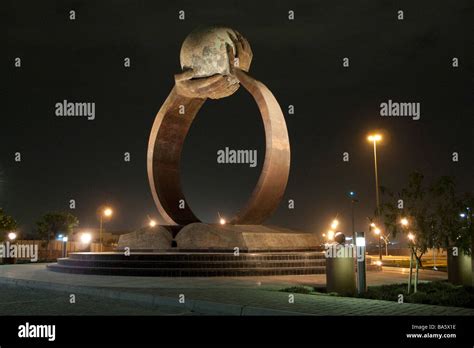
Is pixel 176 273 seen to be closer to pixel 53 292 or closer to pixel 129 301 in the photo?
pixel 53 292

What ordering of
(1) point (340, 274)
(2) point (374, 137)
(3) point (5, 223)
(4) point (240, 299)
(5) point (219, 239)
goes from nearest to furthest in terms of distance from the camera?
(4) point (240, 299)
(1) point (340, 274)
(5) point (219, 239)
(2) point (374, 137)
(3) point (5, 223)

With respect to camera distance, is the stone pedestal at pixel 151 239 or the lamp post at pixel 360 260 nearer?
the lamp post at pixel 360 260

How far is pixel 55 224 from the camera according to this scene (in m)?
58.3

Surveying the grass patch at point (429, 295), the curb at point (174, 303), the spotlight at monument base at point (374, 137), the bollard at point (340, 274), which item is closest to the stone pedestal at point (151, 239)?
the curb at point (174, 303)

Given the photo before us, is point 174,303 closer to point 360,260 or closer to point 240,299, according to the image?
point 240,299

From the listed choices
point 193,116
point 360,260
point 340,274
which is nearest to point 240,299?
point 360,260

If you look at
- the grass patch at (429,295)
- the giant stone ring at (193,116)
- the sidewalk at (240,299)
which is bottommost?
the grass patch at (429,295)

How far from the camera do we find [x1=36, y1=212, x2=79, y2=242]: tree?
56.3 m

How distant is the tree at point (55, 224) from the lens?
56338mm

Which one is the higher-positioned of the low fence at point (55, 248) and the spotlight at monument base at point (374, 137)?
the spotlight at monument base at point (374, 137)

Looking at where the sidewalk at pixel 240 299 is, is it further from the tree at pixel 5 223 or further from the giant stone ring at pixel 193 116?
the tree at pixel 5 223

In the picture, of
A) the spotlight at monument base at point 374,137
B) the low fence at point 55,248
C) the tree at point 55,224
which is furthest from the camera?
the tree at point 55,224

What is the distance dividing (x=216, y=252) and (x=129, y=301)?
7383mm
